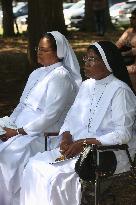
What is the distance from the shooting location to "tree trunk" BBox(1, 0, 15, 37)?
2192 centimetres

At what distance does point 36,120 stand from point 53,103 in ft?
0.77

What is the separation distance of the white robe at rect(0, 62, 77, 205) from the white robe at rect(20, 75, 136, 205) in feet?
0.75

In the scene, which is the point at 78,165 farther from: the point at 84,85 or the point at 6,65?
the point at 6,65

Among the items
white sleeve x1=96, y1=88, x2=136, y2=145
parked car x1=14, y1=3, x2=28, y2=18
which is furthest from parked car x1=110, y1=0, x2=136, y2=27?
white sleeve x1=96, y1=88, x2=136, y2=145

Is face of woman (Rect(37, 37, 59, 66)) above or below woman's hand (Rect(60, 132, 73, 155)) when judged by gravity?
above

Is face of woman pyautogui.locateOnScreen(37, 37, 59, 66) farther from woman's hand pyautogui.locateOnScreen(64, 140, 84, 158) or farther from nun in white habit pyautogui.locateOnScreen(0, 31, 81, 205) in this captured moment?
woman's hand pyautogui.locateOnScreen(64, 140, 84, 158)

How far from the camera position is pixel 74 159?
482cm

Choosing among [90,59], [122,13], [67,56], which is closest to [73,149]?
[90,59]

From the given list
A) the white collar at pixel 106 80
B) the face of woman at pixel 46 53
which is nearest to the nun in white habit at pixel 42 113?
the face of woman at pixel 46 53

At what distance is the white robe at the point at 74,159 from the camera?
4680 mm

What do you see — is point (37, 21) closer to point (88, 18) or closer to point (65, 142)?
point (65, 142)

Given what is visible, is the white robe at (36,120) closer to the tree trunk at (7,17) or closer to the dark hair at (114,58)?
the dark hair at (114,58)

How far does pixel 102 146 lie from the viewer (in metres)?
4.59

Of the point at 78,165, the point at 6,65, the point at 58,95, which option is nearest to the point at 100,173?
the point at 78,165
